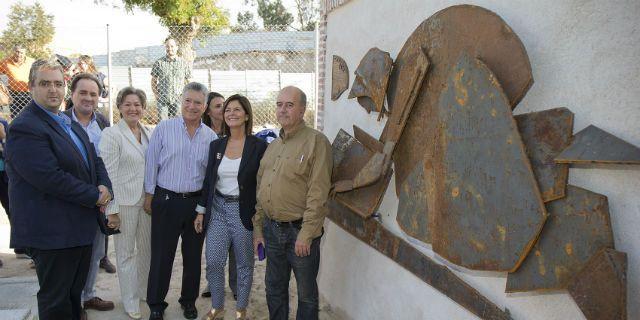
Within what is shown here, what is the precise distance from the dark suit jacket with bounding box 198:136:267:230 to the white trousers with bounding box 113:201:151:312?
56cm

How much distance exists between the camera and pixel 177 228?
337cm

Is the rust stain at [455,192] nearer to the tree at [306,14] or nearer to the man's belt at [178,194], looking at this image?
the man's belt at [178,194]

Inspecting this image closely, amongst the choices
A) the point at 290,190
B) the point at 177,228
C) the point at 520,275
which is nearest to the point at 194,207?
the point at 177,228

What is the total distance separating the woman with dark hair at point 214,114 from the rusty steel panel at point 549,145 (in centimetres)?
309

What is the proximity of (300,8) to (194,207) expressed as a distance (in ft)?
113

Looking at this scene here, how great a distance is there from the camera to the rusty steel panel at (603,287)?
136 cm

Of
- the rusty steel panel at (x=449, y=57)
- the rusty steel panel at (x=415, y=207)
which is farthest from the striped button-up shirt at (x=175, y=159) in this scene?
the rusty steel panel at (x=415, y=207)

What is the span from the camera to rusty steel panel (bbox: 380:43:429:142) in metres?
2.24

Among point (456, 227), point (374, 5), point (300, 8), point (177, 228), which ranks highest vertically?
point (300, 8)

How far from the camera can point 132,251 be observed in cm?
349

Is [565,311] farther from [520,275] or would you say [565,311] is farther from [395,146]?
[395,146]

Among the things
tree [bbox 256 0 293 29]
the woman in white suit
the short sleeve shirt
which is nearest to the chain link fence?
the short sleeve shirt

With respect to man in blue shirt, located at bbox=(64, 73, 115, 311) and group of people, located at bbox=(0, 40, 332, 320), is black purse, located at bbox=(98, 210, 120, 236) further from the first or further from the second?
man in blue shirt, located at bbox=(64, 73, 115, 311)

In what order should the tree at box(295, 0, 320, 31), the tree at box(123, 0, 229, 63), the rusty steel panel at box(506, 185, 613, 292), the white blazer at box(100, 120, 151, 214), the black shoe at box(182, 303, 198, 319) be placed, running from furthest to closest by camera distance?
1. the tree at box(295, 0, 320, 31)
2. the tree at box(123, 0, 229, 63)
3. the black shoe at box(182, 303, 198, 319)
4. the white blazer at box(100, 120, 151, 214)
5. the rusty steel panel at box(506, 185, 613, 292)
